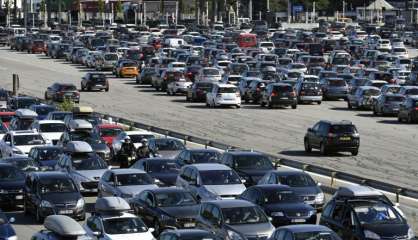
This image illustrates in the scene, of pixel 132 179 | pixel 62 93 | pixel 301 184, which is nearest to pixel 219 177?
pixel 301 184

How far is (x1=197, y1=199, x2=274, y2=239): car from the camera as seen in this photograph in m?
24.1

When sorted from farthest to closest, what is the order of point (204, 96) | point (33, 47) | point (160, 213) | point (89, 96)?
point (33, 47), point (89, 96), point (204, 96), point (160, 213)

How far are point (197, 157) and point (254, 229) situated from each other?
10969mm

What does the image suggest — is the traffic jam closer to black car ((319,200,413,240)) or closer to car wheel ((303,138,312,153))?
black car ((319,200,413,240))

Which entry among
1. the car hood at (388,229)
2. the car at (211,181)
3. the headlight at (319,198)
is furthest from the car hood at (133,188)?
the car hood at (388,229)

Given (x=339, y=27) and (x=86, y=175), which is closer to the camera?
(x=86, y=175)

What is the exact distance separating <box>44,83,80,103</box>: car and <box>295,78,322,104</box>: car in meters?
11.9

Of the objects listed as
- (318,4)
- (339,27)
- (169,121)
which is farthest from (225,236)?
(318,4)

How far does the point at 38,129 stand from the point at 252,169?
1306cm

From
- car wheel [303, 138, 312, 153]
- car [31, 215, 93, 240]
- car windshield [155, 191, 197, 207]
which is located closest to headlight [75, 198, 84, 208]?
car windshield [155, 191, 197, 207]

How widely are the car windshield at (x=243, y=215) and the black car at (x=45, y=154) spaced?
12.4 m

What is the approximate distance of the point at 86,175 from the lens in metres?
33.7

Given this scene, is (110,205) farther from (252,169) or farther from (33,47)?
(33,47)

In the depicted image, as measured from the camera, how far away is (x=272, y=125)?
171 ft
